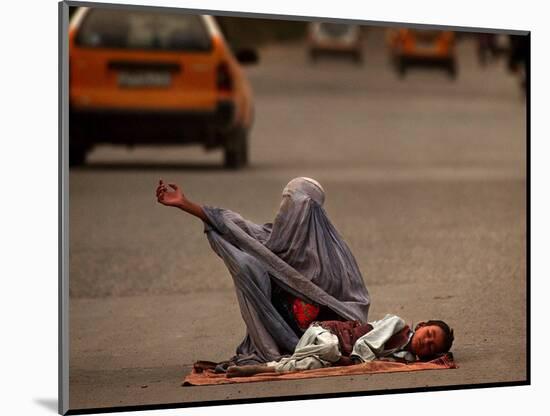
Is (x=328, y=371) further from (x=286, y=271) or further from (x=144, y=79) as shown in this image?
(x=144, y=79)

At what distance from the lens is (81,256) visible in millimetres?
11914

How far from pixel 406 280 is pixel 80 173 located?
4599 millimetres

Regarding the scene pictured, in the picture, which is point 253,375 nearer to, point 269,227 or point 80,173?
point 269,227

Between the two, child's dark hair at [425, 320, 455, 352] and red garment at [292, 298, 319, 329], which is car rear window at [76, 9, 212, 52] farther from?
child's dark hair at [425, 320, 455, 352]

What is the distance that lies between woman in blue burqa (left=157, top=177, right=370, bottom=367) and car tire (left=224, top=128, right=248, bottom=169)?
203 inches

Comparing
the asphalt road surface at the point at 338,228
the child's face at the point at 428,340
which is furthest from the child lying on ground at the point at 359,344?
the asphalt road surface at the point at 338,228

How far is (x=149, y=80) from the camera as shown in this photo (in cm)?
1172

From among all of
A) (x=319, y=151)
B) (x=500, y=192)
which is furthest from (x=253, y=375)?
(x=319, y=151)

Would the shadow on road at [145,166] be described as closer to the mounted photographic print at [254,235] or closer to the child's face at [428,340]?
the mounted photographic print at [254,235]

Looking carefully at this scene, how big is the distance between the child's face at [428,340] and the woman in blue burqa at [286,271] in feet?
1.07

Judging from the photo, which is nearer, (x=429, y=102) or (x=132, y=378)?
(x=132, y=378)

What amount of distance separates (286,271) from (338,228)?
14.4ft

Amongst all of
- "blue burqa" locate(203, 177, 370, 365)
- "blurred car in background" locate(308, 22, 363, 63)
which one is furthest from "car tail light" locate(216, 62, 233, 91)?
"blurred car in background" locate(308, 22, 363, 63)

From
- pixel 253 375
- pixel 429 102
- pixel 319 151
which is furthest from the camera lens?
pixel 429 102
